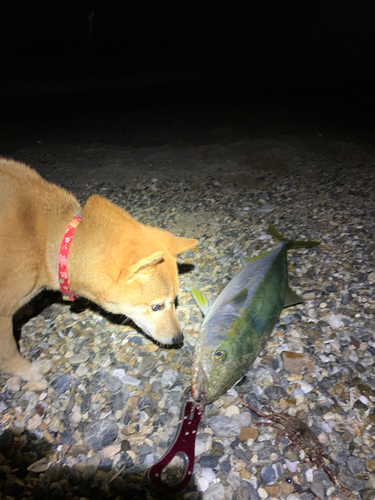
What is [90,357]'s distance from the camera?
9.05 feet

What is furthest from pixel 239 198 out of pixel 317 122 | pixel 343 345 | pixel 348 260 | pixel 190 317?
pixel 317 122

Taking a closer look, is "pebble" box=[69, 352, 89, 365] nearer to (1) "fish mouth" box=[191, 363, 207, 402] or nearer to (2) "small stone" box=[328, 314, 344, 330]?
(1) "fish mouth" box=[191, 363, 207, 402]

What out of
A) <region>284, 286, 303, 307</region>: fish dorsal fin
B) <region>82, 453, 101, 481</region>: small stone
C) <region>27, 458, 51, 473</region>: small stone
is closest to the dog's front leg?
<region>27, 458, 51, 473</region>: small stone

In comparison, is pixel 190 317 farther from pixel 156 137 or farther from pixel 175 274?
pixel 156 137

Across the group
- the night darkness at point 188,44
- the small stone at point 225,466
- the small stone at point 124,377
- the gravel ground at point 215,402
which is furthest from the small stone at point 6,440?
the night darkness at point 188,44

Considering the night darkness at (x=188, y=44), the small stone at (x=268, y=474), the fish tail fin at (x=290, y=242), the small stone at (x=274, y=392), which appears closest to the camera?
the small stone at (x=268, y=474)

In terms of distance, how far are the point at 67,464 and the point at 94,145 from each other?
6.19 meters

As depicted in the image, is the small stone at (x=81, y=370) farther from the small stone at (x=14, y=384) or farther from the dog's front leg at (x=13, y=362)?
the small stone at (x=14, y=384)

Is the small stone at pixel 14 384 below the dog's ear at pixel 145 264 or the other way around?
below

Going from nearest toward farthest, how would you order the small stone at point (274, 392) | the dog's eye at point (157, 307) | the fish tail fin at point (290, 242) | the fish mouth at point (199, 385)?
the fish mouth at point (199, 385) → the dog's eye at point (157, 307) → the small stone at point (274, 392) → the fish tail fin at point (290, 242)

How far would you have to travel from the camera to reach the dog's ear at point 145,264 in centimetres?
189

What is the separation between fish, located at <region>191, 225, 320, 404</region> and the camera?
215 centimetres

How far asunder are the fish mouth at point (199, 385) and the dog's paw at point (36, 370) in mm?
1288

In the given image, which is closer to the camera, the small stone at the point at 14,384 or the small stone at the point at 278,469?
the small stone at the point at 278,469
